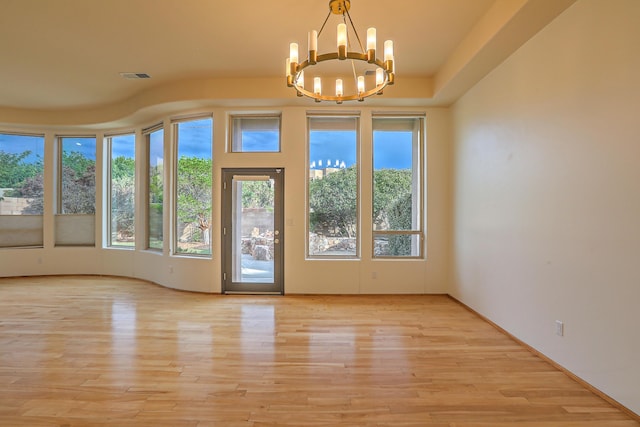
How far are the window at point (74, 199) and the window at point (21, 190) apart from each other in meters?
0.33

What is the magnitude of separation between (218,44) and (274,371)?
146 inches

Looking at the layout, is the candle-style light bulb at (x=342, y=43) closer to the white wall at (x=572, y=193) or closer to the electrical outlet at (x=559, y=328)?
the white wall at (x=572, y=193)

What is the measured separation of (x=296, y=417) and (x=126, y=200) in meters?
6.00

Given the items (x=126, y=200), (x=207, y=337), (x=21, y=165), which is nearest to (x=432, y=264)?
(x=207, y=337)

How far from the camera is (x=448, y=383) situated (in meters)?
2.49

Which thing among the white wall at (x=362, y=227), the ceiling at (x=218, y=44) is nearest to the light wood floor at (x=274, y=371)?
the white wall at (x=362, y=227)

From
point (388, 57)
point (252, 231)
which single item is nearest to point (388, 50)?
point (388, 57)

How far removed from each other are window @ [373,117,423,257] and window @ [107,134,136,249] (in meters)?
4.84

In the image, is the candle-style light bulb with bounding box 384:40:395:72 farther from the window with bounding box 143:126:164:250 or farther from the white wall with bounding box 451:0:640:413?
the window with bounding box 143:126:164:250

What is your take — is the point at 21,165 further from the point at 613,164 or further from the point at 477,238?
the point at 613,164

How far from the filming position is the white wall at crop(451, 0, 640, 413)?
2.14m

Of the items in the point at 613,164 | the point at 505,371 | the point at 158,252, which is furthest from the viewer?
the point at 158,252

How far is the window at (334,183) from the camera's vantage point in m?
5.26

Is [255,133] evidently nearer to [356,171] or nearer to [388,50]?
[356,171]
